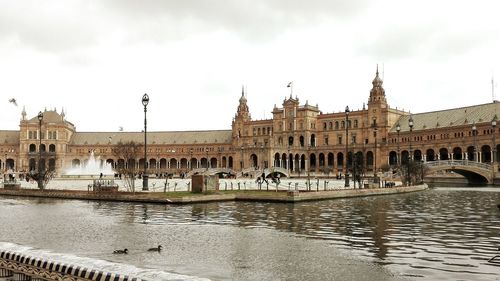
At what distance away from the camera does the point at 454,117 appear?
112500 millimetres

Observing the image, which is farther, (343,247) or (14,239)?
(14,239)

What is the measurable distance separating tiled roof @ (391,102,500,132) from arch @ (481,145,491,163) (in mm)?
5110

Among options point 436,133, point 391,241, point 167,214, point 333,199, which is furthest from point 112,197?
point 436,133

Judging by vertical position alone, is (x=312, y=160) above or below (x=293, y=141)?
below

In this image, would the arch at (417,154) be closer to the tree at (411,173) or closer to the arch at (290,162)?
the arch at (290,162)

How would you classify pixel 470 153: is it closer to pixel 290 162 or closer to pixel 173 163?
pixel 290 162

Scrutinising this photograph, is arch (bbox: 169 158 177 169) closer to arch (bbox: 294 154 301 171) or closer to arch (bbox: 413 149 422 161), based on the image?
arch (bbox: 294 154 301 171)

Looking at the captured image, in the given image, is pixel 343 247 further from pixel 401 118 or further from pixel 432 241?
pixel 401 118

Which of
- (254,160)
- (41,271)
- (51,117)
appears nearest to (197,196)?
(41,271)

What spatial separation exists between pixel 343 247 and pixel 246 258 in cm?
361

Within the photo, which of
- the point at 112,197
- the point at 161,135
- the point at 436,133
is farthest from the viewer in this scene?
the point at 161,135

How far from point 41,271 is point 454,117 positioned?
374ft

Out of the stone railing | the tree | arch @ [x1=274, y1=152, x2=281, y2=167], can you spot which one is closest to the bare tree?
the tree

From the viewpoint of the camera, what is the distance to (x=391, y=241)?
18.3 m
